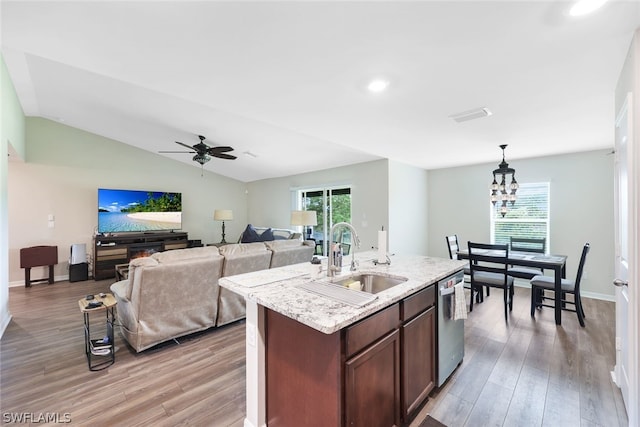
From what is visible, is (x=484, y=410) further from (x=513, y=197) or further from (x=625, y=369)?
(x=513, y=197)

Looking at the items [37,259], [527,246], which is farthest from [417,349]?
[37,259]

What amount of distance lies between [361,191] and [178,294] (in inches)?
147

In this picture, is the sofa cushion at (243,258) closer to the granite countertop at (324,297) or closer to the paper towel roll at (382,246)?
the granite countertop at (324,297)

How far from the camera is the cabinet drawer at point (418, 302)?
5.39 ft

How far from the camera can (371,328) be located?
4.54 ft

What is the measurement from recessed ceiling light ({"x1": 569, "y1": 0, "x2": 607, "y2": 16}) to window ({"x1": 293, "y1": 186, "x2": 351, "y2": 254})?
425 centimetres

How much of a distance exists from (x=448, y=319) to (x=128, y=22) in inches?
131

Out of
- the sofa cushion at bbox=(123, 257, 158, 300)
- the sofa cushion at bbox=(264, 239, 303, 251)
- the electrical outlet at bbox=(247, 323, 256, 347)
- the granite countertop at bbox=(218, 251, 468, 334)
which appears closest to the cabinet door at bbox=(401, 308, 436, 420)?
the granite countertop at bbox=(218, 251, 468, 334)

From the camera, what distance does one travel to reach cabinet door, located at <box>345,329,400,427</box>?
4.14 feet

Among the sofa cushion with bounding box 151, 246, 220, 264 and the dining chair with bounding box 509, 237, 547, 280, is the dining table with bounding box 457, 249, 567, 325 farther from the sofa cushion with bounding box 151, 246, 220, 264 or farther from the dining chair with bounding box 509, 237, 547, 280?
the sofa cushion with bounding box 151, 246, 220, 264

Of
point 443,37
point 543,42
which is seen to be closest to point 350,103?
point 443,37

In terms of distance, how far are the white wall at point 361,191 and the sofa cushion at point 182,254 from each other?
3086 millimetres

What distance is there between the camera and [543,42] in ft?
5.90

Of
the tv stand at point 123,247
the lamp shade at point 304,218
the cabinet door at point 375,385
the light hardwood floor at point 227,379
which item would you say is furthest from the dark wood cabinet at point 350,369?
the tv stand at point 123,247
